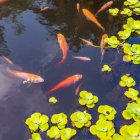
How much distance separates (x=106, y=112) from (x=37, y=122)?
749mm

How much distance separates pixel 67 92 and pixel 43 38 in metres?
1.18

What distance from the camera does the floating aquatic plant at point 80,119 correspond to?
3.28 meters

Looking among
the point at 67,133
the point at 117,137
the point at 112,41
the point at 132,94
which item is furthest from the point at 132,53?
the point at 67,133

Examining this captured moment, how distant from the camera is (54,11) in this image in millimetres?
5191

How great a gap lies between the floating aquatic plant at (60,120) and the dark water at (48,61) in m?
0.19

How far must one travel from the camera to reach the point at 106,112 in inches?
133

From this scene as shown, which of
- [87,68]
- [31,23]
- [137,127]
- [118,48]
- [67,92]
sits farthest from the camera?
[31,23]

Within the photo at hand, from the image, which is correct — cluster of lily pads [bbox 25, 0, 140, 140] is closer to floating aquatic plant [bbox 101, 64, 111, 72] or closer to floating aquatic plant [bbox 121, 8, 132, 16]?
floating aquatic plant [bbox 101, 64, 111, 72]

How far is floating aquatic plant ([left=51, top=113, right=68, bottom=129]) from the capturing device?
10.7 ft

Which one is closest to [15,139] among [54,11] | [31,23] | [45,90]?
[45,90]

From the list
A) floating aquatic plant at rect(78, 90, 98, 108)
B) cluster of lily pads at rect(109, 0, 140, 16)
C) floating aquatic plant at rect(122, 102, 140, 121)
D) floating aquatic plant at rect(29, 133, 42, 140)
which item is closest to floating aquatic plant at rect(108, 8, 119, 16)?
cluster of lily pads at rect(109, 0, 140, 16)

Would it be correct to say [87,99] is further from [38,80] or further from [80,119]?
[38,80]

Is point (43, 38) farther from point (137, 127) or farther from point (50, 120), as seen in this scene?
point (137, 127)

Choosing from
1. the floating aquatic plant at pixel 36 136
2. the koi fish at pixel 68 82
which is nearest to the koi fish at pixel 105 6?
the koi fish at pixel 68 82
